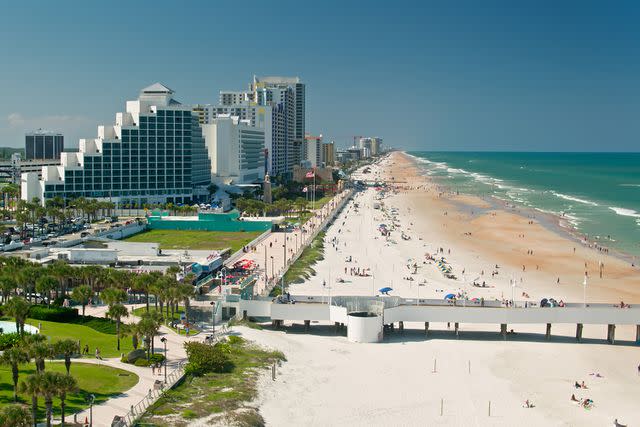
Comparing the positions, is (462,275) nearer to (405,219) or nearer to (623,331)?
(623,331)

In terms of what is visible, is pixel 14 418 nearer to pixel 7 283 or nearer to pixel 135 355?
pixel 135 355

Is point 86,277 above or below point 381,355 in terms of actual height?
above

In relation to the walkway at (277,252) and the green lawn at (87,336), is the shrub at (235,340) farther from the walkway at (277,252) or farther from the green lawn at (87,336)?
the walkway at (277,252)

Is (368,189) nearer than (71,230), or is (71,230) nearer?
(71,230)

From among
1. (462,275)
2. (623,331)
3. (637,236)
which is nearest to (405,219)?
(637,236)

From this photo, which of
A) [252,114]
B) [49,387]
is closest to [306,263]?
[49,387]

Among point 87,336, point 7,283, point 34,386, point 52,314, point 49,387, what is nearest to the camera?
point 34,386
